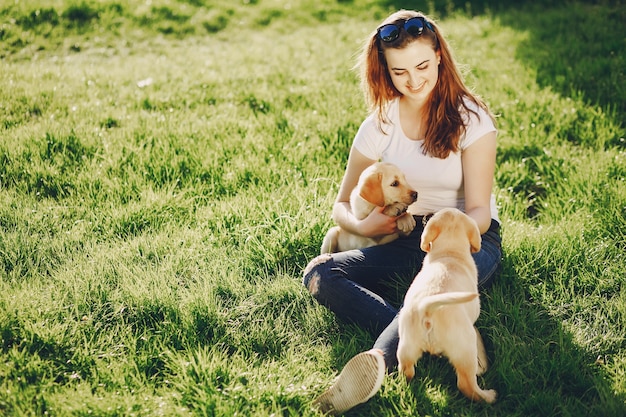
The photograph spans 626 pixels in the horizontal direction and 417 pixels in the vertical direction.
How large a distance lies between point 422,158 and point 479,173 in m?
0.34

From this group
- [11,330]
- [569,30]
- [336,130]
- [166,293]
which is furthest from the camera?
[569,30]

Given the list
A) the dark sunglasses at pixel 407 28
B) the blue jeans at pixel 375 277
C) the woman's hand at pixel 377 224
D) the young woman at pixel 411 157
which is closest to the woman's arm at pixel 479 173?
the young woman at pixel 411 157

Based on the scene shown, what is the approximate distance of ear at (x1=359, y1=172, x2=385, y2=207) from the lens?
11.0 feet

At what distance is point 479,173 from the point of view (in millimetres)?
3279


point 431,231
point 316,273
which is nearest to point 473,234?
point 431,231

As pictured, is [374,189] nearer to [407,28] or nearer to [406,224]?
[406,224]

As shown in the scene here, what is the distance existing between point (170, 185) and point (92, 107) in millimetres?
1748

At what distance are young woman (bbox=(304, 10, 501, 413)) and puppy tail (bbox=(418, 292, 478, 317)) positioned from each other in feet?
1.61

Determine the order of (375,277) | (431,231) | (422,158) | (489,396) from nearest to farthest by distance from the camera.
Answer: (489,396) → (431,231) → (375,277) → (422,158)

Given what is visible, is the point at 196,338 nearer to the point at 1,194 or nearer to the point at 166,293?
the point at 166,293

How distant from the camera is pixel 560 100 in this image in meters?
5.45

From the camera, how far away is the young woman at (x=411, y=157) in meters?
3.17

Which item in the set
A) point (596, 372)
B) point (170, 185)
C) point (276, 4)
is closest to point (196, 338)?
point (170, 185)

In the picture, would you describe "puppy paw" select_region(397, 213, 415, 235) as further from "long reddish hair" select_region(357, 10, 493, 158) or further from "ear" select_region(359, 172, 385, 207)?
"long reddish hair" select_region(357, 10, 493, 158)
